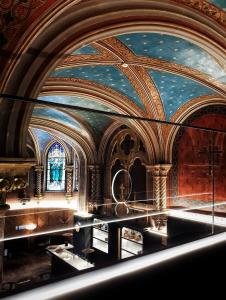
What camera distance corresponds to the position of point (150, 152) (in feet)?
35.1

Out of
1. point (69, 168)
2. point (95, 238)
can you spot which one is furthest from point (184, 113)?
point (69, 168)

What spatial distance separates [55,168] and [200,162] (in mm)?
12376

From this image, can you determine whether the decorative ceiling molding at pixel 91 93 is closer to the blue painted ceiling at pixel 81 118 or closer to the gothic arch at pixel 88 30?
the blue painted ceiling at pixel 81 118

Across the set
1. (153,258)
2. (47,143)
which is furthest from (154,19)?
(47,143)

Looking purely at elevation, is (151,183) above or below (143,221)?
above

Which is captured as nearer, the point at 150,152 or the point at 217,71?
the point at 217,71

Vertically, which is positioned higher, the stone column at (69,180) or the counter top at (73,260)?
the stone column at (69,180)

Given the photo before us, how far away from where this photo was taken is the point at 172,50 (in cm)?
614

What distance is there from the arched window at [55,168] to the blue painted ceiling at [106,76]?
458 inches

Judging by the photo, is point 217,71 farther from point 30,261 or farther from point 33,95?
point 30,261

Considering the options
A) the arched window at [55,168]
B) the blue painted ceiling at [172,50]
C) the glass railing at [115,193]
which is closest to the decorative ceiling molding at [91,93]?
the glass railing at [115,193]

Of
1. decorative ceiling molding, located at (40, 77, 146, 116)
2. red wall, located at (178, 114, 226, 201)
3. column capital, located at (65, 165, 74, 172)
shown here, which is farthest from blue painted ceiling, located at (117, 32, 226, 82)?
column capital, located at (65, 165, 74, 172)

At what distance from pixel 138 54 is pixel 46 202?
14.7 m

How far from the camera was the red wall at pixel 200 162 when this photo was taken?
916cm
